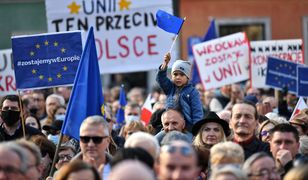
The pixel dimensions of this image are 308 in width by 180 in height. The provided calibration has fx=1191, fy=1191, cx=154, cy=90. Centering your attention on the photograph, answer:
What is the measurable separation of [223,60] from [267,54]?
76cm

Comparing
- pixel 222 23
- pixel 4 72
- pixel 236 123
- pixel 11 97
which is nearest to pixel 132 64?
pixel 4 72

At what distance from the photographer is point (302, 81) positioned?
1719 cm

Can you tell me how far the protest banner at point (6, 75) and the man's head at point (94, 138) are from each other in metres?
8.04

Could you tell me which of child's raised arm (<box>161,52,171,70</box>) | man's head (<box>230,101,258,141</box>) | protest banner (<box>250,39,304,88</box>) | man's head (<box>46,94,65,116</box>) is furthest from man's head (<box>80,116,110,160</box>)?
protest banner (<box>250,39,304,88</box>)

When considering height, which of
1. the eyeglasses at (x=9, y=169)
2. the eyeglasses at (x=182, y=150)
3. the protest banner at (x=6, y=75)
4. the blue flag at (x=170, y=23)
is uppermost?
the blue flag at (x=170, y=23)

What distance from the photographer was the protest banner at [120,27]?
17.6m

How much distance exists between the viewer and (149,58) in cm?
1762

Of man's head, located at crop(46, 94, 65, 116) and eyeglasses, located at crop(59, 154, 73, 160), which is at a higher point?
man's head, located at crop(46, 94, 65, 116)

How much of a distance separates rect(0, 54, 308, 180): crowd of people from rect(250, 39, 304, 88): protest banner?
7.93 ft

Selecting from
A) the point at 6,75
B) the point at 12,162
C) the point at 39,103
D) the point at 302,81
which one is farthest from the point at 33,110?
the point at 12,162

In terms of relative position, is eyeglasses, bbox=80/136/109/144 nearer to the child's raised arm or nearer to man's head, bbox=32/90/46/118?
the child's raised arm

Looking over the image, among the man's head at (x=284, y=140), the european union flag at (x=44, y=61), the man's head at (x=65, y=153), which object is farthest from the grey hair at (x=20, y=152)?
the european union flag at (x=44, y=61)

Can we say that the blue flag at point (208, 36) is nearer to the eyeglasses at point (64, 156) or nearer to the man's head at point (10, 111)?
the man's head at point (10, 111)

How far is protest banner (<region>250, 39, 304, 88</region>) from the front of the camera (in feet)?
64.3
